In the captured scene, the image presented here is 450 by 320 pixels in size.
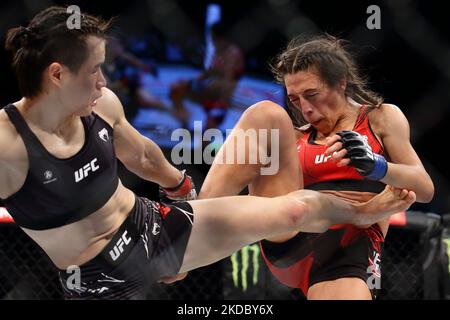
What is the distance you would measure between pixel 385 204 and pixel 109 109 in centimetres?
85

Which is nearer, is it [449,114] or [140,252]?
[140,252]

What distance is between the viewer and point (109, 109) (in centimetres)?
190

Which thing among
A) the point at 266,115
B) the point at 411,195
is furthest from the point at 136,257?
the point at 411,195

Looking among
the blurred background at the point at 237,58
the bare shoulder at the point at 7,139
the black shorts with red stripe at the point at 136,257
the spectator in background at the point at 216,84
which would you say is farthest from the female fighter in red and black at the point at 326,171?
the spectator in background at the point at 216,84

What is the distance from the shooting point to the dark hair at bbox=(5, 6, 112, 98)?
1.69m

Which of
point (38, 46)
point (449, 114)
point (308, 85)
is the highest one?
point (38, 46)

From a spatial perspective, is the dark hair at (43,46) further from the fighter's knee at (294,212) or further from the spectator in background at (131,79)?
the spectator in background at (131,79)

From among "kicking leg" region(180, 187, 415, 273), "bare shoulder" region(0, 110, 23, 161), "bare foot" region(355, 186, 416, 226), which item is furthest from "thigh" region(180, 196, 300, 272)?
"bare shoulder" region(0, 110, 23, 161)

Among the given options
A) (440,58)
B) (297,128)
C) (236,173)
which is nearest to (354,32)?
(440,58)

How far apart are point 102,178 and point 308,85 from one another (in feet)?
2.36

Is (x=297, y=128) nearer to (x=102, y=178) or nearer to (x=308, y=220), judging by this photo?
(x=308, y=220)

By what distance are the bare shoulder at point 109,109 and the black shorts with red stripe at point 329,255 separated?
616 millimetres

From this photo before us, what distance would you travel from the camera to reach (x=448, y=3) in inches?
145
